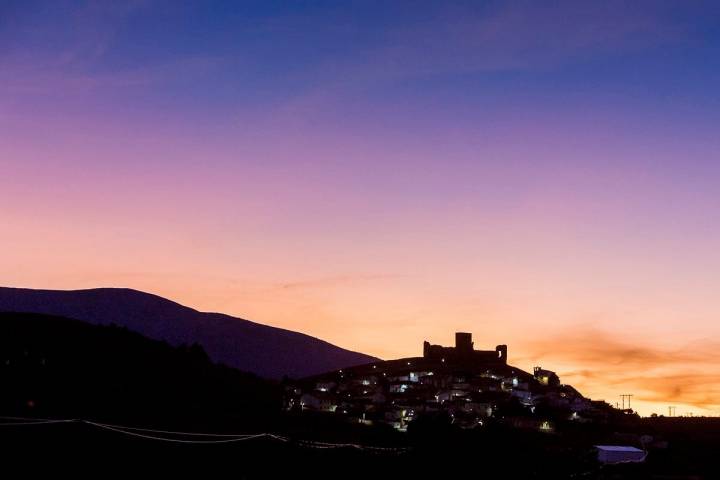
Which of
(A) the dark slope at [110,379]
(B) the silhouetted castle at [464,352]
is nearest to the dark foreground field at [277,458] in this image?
(A) the dark slope at [110,379]

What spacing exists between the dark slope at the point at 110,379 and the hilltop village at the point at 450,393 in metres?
12.4

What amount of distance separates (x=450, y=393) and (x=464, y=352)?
38.7 m

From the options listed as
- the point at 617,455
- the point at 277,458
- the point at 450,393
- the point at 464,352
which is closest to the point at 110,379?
the point at 277,458

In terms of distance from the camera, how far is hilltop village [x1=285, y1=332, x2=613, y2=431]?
344ft

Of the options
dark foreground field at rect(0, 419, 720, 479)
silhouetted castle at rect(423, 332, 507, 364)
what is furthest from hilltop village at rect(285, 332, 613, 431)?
dark foreground field at rect(0, 419, 720, 479)

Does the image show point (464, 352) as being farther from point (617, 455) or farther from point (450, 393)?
point (617, 455)

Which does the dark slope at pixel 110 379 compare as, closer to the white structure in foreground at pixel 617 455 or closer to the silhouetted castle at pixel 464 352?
the white structure in foreground at pixel 617 455

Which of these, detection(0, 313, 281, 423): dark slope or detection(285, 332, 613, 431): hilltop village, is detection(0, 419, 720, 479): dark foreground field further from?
detection(285, 332, 613, 431): hilltop village

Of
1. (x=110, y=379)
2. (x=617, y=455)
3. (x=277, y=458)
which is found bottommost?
(x=277, y=458)

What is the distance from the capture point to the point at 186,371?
270 ft

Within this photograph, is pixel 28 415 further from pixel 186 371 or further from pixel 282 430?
pixel 186 371

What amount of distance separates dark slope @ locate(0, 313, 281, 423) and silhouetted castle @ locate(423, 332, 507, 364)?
7120 centimetres

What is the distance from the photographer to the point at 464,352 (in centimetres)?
16612

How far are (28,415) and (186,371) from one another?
46.4m
